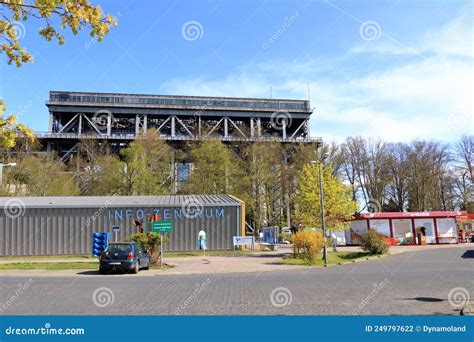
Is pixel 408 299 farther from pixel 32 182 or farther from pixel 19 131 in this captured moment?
pixel 32 182

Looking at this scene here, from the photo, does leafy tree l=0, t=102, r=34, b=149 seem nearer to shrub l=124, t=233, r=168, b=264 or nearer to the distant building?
shrub l=124, t=233, r=168, b=264

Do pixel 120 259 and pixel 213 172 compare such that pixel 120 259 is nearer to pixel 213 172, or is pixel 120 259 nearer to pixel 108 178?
pixel 108 178

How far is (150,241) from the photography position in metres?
22.0

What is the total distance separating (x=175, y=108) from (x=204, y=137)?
97.2 ft

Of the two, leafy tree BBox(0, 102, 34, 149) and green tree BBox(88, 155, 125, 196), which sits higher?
green tree BBox(88, 155, 125, 196)

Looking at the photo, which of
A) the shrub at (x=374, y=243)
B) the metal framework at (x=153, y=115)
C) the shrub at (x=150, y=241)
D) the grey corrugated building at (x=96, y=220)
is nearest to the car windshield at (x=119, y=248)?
the shrub at (x=150, y=241)

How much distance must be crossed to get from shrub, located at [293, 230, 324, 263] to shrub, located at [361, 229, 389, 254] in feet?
19.7

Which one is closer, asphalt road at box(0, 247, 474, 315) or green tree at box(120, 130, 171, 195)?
asphalt road at box(0, 247, 474, 315)

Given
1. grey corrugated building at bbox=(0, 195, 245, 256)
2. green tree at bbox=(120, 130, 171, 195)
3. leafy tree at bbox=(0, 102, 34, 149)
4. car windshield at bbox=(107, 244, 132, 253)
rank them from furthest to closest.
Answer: green tree at bbox=(120, 130, 171, 195) < grey corrugated building at bbox=(0, 195, 245, 256) < car windshield at bbox=(107, 244, 132, 253) < leafy tree at bbox=(0, 102, 34, 149)

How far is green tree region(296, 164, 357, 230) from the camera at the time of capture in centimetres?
2891

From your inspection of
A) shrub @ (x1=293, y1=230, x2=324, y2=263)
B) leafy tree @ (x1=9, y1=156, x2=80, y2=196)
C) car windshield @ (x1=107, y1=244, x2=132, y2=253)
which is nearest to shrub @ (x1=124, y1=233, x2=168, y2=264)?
car windshield @ (x1=107, y1=244, x2=132, y2=253)

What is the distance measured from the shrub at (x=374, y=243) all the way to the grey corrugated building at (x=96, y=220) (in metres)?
9.78

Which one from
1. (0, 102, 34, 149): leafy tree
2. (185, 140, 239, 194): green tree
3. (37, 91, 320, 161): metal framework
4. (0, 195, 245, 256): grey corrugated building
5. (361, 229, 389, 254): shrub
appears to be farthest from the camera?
(37, 91, 320, 161): metal framework
